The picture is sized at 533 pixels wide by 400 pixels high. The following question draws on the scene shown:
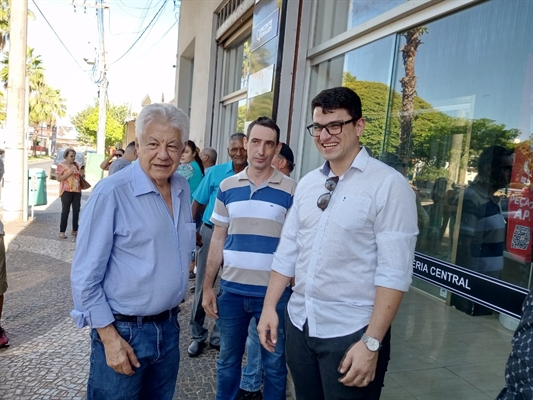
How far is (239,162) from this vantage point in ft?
12.8

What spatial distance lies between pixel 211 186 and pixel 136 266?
6.82ft

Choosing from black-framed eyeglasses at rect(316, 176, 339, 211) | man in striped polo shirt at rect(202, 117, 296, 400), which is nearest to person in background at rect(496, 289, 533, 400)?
black-framed eyeglasses at rect(316, 176, 339, 211)

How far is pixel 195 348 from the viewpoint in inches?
142

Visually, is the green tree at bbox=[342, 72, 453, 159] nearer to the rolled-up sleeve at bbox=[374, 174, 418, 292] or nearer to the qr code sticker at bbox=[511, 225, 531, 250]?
the qr code sticker at bbox=[511, 225, 531, 250]

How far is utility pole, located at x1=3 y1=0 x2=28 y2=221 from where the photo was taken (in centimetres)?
909

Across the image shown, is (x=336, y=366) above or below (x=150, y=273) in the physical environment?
below

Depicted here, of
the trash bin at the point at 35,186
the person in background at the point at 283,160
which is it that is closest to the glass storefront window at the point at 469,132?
the person in background at the point at 283,160

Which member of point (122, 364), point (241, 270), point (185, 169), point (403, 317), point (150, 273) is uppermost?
point (185, 169)

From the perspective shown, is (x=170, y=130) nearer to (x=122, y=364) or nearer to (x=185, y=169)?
(x=122, y=364)

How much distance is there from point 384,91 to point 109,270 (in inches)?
104

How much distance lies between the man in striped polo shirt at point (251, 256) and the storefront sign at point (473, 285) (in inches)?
36.3

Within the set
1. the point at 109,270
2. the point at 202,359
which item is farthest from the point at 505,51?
the point at 202,359

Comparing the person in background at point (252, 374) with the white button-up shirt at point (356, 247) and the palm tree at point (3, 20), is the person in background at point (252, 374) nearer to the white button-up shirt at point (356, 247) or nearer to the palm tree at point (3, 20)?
the white button-up shirt at point (356, 247)

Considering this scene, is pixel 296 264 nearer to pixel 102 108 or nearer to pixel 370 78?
pixel 370 78
